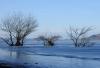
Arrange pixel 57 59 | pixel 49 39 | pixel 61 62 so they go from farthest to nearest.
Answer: pixel 49 39, pixel 57 59, pixel 61 62

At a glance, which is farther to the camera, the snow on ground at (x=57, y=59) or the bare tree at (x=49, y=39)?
the bare tree at (x=49, y=39)

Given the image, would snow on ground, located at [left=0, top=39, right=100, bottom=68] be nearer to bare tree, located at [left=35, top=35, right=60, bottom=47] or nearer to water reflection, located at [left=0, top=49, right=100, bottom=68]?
water reflection, located at [left=0, top=49, right=100, bottom=68]

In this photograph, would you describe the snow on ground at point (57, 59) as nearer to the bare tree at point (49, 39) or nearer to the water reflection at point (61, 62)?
the water reflection at point (61, 62)

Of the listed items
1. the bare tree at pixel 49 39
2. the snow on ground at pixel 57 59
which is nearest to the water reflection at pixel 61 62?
the snow on ground at pixel 57 59

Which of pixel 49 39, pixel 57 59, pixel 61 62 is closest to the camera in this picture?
pixel 61 62

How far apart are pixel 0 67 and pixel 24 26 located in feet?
131

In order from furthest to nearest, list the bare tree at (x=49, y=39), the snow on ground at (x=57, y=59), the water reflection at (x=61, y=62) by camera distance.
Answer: the bare tree at (x=49, y=39) → the snow on ground at (x=57, y=59) → the water reflection at (x=61, y=62)

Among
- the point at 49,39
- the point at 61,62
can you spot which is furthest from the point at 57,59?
the point at 49,39

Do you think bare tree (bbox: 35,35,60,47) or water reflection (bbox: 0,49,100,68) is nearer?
water reflection (bbox: 0,49,100,68)

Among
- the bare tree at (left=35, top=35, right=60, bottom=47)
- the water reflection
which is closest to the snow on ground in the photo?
the water reflection

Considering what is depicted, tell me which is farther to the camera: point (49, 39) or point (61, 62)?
point (49, 39)

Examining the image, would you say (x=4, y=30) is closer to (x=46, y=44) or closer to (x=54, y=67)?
(x=46, y=44)

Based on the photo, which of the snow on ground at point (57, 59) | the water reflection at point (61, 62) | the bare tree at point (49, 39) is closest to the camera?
the water reflection at point (61, 62)

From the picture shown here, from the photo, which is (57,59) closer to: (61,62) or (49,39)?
(61,62)
